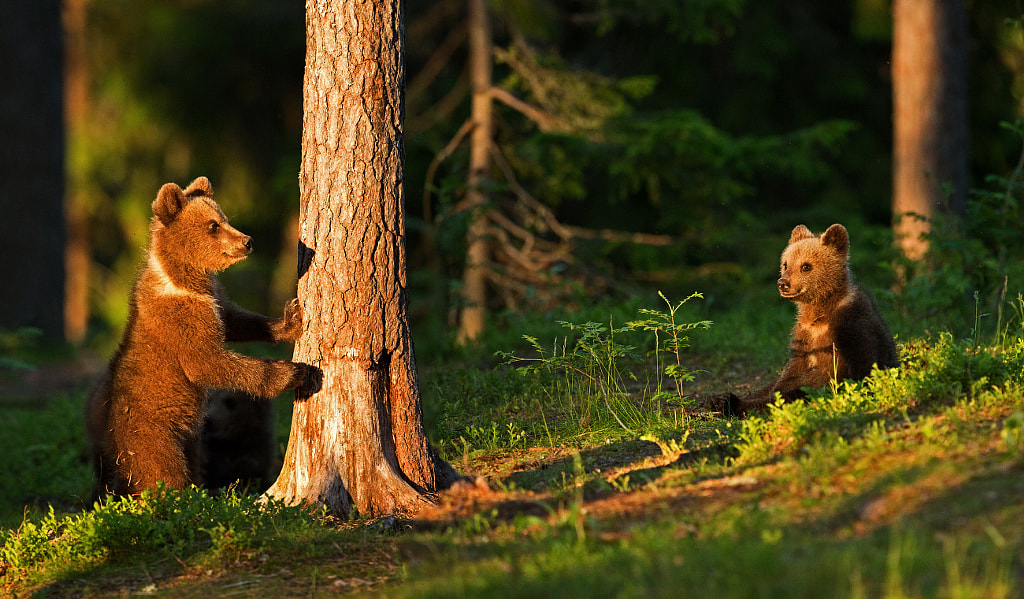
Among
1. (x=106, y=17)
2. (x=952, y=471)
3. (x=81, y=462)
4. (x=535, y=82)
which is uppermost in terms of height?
(x=106, y=17)

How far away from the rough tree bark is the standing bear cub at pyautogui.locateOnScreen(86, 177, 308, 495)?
555mm

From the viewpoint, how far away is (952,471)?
4.65 metres

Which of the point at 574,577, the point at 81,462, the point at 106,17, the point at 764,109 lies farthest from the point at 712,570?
the point at 106,17

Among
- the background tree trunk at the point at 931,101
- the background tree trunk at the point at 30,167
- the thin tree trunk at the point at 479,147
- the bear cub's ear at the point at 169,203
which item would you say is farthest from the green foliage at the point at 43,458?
the background tree trunk at the point at 931,101

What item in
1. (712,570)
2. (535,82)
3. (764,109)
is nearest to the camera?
(712,570)

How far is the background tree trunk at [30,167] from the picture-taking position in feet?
61.9

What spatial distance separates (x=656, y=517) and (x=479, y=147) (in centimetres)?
939

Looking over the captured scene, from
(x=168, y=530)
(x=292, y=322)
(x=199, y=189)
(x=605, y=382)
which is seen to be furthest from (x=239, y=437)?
(x=605, y=382)

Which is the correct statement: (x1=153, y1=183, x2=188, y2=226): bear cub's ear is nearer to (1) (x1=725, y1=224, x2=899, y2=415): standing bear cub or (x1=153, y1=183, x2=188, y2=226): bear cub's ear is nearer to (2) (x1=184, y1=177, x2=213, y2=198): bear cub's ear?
(2) (x1=184, y1=177, x2=213, y2=198): bear cub's ear

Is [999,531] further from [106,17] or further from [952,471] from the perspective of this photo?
[106,17]

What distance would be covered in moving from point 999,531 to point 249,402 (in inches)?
260

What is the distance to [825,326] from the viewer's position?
738cm

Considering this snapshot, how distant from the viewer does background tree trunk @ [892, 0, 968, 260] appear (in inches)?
526

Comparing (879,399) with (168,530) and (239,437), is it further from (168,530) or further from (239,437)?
(239,437)
